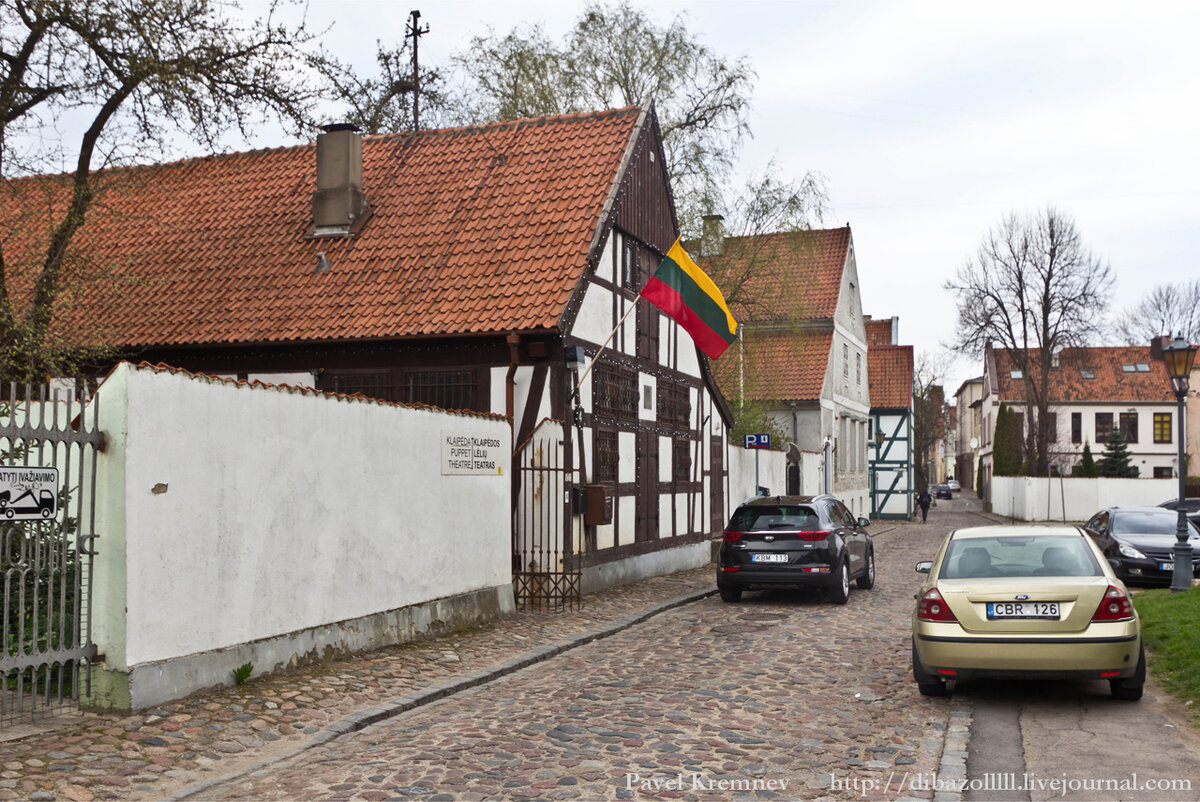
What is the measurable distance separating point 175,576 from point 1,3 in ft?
24.8

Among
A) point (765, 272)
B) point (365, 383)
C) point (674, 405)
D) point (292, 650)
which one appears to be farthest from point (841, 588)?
point (765, 272)

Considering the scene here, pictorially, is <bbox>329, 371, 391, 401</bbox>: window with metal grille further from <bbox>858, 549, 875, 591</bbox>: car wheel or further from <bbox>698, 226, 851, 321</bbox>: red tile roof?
<bbox>698, 226, 851, 321</bbox>: red tile roof

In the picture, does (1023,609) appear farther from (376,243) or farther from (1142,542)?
(1142,542)

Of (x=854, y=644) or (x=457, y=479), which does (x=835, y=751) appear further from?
(x=457, y=479)

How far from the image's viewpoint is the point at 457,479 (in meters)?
13.4

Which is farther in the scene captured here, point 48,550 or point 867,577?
point 867,577

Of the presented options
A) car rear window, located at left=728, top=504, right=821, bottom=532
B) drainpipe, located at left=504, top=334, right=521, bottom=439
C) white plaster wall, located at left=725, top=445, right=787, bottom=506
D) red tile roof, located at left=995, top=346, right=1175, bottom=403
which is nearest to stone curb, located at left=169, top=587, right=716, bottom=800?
car rear window, located at left=728, top=504, right=821, bottom=532

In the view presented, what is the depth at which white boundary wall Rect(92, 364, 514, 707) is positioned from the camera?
8266 millimetres

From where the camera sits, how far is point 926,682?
949 centimetres

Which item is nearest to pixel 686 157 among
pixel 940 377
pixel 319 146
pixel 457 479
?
pixel 319 146

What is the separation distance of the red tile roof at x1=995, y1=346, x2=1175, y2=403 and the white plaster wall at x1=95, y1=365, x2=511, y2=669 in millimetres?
68139

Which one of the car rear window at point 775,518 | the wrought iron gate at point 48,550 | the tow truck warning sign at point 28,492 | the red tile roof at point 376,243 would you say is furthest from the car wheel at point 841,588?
the tow truck warning sign at point 28,492

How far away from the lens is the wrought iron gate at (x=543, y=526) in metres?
15.8

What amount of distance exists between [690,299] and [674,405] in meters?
5.43
